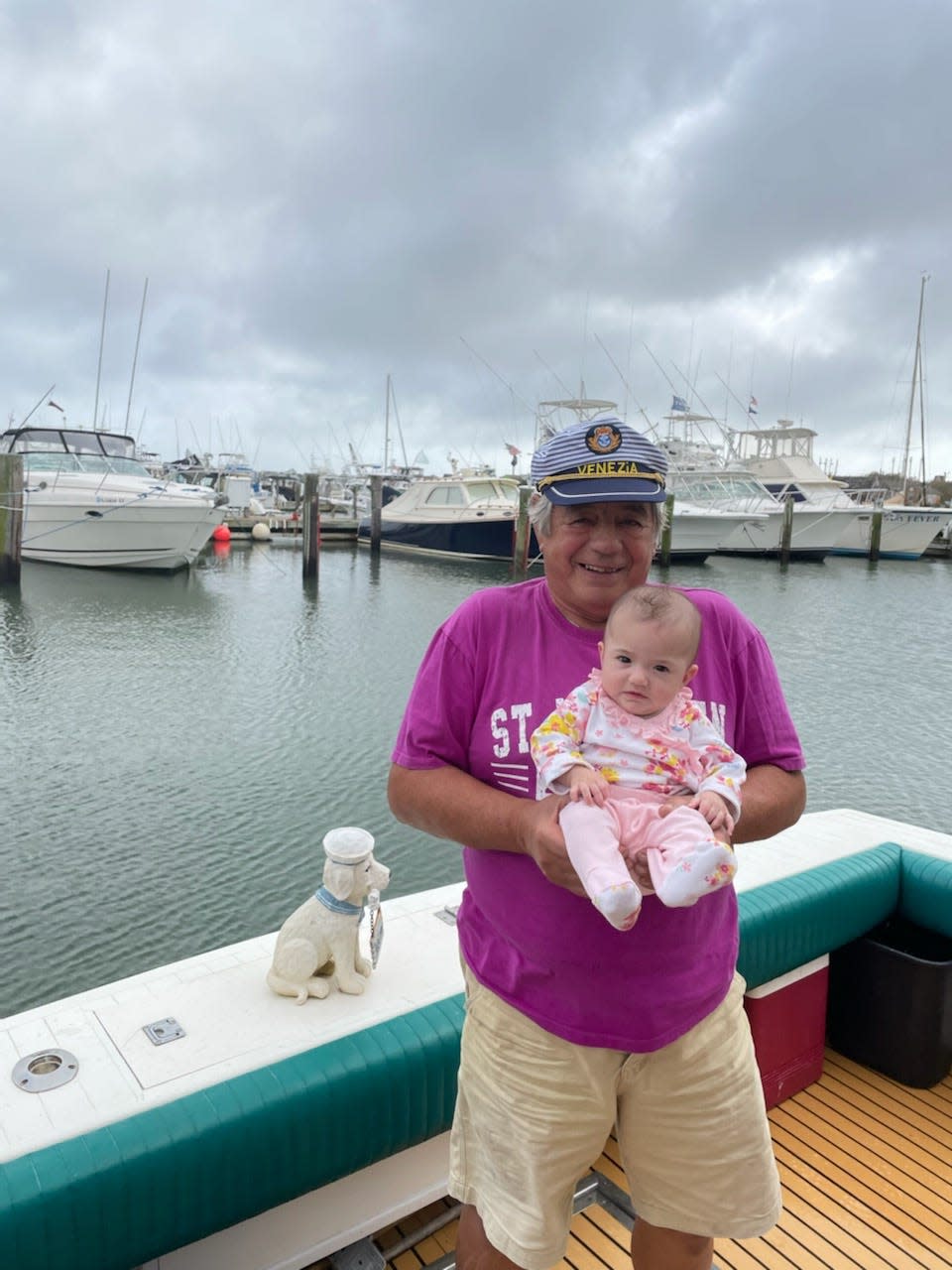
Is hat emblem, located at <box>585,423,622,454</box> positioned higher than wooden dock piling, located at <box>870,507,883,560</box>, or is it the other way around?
wooden dock piling, located at <box>870,507,883,560</box>

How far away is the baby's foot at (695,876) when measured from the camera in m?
1.09

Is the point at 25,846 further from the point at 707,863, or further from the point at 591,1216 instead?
the point at 707,863

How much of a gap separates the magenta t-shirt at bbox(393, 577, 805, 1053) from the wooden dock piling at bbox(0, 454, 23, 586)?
15888 mm

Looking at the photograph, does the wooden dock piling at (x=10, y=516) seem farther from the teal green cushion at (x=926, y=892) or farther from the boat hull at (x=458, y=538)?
the teal green cushion at (x=926, y=892)

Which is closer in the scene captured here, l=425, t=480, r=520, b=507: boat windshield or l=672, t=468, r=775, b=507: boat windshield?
l=425, t=480, r=520, b=507: boat windshield

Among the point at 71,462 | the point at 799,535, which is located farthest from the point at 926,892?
the point at 799,535

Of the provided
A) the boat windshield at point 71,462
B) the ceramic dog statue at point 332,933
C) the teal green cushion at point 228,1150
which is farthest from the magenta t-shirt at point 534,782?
the boat windshield at point 71,462

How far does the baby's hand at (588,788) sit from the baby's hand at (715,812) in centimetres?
13

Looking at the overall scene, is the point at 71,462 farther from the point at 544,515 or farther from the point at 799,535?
the point at 799,535

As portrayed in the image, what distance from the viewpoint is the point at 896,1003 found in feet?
8.45

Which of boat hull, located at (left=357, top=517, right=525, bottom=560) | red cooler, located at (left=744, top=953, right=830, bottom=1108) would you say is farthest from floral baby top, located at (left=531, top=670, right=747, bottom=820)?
boat hull, located at (left=357, top=517, right=525, bottom=560)

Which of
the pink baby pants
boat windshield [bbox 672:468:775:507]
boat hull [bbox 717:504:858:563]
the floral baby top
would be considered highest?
boat windshield [bbox 672:468:775:507]

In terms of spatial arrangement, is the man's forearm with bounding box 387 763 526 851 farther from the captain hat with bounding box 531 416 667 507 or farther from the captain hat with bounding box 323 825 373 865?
the captain hat with bounding box 323 825 373 865

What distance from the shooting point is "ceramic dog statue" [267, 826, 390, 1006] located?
1.93 meters
